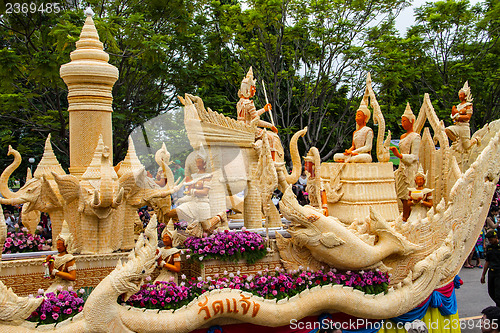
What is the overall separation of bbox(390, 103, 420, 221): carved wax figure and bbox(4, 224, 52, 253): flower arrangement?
5688 mm

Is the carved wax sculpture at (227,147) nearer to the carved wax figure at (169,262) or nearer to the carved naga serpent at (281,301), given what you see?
the carved wax figure at (169,262)

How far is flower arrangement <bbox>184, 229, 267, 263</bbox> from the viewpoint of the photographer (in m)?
5.00

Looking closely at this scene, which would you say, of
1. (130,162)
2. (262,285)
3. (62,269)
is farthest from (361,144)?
(62,269)

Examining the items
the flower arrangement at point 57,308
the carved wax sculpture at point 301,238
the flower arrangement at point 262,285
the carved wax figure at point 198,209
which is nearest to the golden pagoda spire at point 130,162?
the carved wax sculpture at point 301,238

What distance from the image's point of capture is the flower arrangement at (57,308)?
404 cm

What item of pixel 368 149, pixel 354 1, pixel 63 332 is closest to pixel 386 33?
pixel 354 1

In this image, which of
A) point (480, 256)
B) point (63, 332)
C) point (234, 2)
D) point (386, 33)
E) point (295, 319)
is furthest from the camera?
point (234, 2)

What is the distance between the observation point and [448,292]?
5992mm

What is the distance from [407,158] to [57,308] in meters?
5.67

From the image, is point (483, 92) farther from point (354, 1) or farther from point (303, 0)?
point (303, 0)

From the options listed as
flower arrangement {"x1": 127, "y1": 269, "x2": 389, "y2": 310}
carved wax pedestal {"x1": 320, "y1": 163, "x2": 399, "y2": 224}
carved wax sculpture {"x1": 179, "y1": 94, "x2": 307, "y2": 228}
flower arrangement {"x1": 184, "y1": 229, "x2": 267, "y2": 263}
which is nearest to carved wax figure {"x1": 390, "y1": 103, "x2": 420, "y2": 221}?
carved wax pedestal {"x1": 320, "y1": 163, "x2": 399, "y2": 224}

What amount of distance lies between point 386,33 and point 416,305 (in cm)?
1354

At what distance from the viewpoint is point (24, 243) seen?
631 cm

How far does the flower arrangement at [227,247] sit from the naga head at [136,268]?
0.60 m
